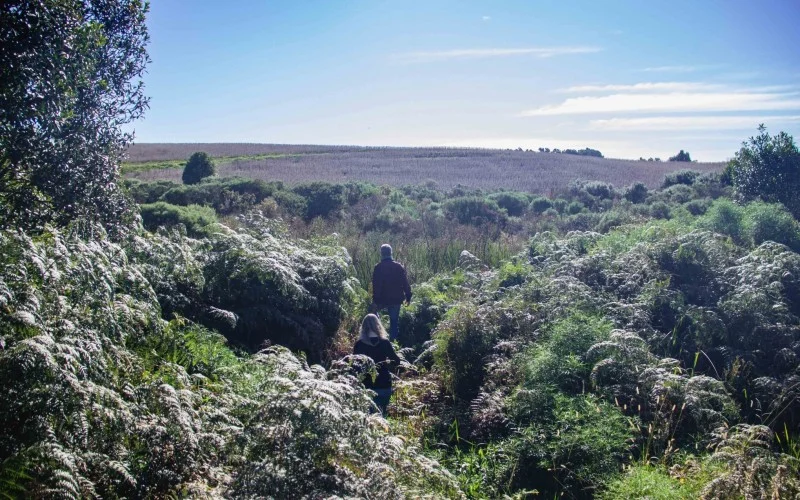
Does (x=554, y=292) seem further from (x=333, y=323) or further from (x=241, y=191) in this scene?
(x=241, y=191)

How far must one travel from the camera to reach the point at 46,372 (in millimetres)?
3494

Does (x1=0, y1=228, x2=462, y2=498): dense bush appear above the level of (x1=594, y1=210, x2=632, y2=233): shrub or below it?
below

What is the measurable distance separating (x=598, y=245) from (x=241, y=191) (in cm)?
1345

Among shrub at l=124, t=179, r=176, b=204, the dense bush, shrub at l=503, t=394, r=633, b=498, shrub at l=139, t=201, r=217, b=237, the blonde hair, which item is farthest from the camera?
shrub at l=124, t=179, r=176, b=204

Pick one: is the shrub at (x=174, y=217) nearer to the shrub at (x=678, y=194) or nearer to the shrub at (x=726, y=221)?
the shrub at (x=726, y=221)

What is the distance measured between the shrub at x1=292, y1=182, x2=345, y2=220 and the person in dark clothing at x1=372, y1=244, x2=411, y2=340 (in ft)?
30.5

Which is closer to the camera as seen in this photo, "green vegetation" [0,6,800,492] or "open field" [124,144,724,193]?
"green vegetation" [0,6,800,492]

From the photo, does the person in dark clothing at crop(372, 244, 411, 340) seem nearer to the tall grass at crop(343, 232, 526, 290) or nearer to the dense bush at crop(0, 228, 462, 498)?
the tall grass at crop(343, 232, 526, 290)

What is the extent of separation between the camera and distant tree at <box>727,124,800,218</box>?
16.3 m

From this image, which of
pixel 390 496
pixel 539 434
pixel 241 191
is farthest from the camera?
pixel 241 191

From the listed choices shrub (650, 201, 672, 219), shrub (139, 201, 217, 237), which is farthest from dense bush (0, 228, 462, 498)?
shrub (650, 201, 672, 219)

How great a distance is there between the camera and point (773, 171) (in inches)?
648

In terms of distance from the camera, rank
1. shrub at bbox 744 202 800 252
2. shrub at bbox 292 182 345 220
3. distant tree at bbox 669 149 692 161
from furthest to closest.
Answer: distant tree at bbox 669 149 692 161 < shrub at bbox 292 182 345 220 < shrub at bbox 744 202 800 252

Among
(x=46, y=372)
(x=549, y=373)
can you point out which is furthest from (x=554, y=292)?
(x=46, y=372)
